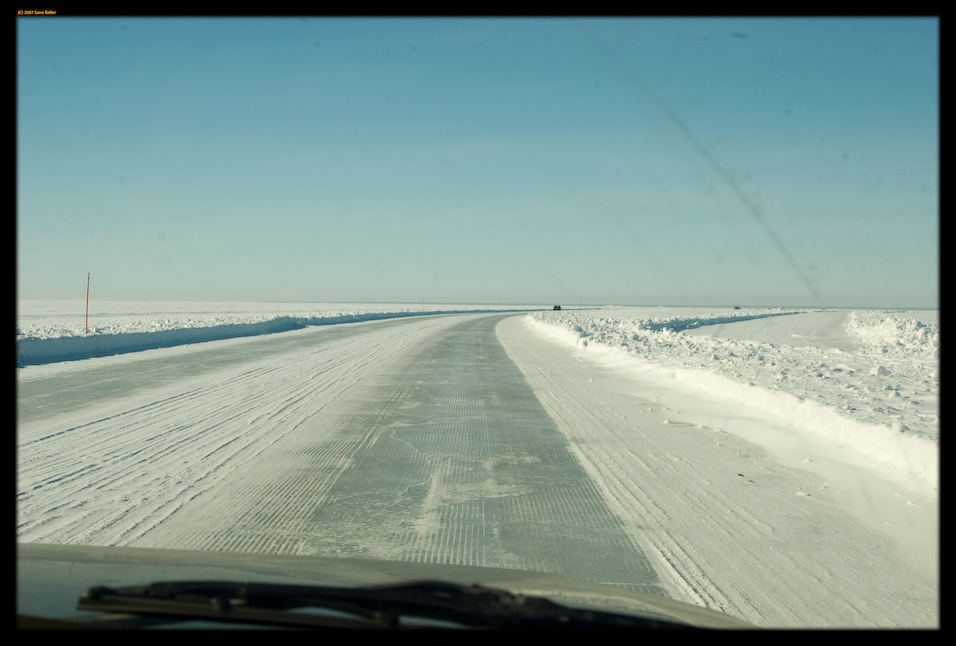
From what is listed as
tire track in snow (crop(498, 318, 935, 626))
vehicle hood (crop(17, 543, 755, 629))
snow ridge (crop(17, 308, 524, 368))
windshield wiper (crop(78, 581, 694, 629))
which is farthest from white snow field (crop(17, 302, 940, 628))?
snow ridge (crop(17, 308, 524, 368))

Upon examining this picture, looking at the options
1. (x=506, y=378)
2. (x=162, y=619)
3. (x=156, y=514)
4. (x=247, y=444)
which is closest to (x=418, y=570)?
(x=162, y=619)

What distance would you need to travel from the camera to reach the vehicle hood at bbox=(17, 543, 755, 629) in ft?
8.36

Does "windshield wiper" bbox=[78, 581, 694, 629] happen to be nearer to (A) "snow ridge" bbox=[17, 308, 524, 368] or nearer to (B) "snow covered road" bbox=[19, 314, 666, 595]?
(B) "snow covered road" bbox=[19, 314, 666, 595]

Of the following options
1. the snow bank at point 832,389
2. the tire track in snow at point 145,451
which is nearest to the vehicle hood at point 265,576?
the tire track in snow at point 145,451

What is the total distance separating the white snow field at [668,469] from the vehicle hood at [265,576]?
34.6 inches

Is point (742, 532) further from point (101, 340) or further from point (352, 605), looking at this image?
point (101, 340)

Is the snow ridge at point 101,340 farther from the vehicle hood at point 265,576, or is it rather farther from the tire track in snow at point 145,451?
the vehicle hood at point 265,576

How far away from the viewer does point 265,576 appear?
2904mm

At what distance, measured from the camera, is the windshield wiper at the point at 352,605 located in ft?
7.13

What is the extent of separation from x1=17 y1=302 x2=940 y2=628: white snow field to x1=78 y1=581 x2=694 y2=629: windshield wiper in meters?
1.66

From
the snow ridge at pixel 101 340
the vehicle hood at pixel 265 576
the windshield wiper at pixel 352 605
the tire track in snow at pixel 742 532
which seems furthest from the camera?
the snow ridge at pixel 101 340

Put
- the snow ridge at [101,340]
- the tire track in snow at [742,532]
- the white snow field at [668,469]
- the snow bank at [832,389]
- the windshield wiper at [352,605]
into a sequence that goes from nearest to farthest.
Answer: the windshield wiper at [352,605]
the tire track in snow at [742,532]
the white snow field at [668,469]
the snow bank at [832,389]
the snow ridge at [101,340]

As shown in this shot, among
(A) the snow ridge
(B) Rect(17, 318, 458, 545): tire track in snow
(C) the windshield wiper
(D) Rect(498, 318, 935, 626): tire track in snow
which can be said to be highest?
(C) the windshield wiper
